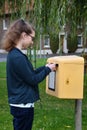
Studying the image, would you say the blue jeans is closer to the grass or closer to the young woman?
the young woman

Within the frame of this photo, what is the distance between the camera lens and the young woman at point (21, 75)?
424 centimetres

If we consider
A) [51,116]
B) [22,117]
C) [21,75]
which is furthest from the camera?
[51,116]

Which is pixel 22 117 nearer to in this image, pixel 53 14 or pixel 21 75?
pixel 21 75

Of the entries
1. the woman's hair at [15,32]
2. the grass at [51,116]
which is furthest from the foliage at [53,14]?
the woman's hair at [15,32]

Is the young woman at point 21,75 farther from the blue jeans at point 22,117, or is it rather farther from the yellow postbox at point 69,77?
the yellow postbox at point 69,77

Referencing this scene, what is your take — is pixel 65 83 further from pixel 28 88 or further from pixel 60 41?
pixel 60 41

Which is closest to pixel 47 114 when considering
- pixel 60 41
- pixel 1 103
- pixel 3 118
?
pixel 3 118

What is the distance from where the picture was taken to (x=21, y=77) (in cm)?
425

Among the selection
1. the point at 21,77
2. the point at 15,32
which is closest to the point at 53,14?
the point at 15,32

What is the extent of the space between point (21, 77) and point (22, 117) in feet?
1.28

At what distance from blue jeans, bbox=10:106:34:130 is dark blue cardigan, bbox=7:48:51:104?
0.09m

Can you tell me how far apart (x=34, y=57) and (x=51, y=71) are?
4.46 metres

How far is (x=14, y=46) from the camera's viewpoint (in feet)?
14.2

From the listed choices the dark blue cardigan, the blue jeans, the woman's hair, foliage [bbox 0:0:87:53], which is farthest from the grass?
the woman's hair
